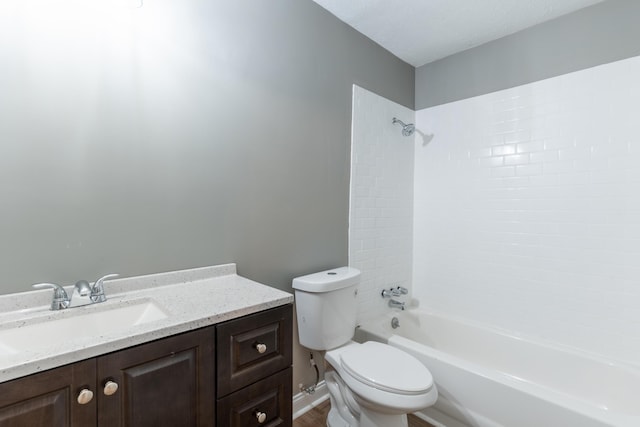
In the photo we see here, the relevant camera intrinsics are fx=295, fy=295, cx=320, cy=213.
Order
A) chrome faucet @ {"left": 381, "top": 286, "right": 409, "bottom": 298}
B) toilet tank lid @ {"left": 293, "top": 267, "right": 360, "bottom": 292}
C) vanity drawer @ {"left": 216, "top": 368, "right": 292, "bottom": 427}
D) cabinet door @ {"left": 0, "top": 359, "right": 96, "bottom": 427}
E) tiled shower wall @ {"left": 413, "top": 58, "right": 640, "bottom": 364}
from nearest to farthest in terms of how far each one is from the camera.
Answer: cabinet door @ {"left": 0, "top": 359, "right": 96, "bottom": 427}, vanity drawer @ {"left": 216, "top": 368, "right": 292, "bottom": 427}, toilet tank lid @ {"left": 293, "top": 267, "right": 360, "bottom": 292}, tiled shower wall @ {"left": 413, "top": 58, "right": 640, "bottom": 364}, chrome faucet @ {"left": 381, "top": 286, "right": 409, "bottom": 298}

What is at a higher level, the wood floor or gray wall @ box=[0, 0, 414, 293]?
gray wall @ box=[0, 0, 414, 293]

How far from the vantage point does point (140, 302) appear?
1.12 metres

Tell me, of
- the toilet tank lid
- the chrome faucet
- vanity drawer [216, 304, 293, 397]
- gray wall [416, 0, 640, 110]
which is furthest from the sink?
gray wall [416, 0, 640, 110]

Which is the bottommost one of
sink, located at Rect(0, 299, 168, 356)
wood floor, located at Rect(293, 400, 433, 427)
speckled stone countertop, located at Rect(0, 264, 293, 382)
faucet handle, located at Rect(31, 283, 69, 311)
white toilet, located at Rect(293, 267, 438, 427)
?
wood floor, located at Rect(293, 400, 433, 427)

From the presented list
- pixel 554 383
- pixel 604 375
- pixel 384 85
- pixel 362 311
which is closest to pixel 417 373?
pixel 362 311

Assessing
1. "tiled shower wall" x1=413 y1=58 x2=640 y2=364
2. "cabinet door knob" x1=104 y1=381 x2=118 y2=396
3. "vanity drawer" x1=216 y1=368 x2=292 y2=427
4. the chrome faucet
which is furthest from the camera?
the chrome faucet

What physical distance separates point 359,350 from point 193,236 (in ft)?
3.46

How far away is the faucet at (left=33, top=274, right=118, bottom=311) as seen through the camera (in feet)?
3.25

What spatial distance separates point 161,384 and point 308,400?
4.24ft

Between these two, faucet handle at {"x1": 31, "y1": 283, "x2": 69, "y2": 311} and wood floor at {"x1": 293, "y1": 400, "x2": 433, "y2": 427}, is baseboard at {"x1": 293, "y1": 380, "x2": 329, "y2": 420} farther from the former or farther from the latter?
faucet handle at {"x1": 31, "y1": 283, "x2": 69, "y2": 311}

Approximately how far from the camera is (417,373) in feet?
4.63

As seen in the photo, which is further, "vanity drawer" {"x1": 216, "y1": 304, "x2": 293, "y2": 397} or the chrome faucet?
the chrome faucet

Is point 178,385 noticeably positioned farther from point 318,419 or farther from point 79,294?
point 318,419

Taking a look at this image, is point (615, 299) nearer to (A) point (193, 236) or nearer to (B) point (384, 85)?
(B) point (384, 85)
